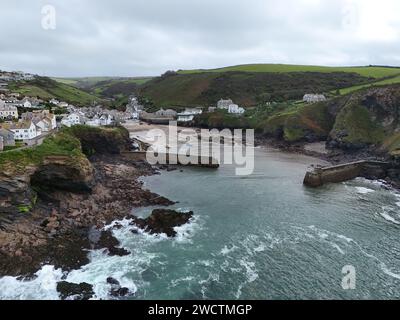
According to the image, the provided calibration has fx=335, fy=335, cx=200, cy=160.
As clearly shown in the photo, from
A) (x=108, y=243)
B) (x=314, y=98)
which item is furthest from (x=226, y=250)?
(x=314, y=98)

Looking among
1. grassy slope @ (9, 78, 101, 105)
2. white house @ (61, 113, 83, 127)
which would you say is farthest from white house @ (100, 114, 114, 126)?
grassy slope @ (9, 78, 101, 105)

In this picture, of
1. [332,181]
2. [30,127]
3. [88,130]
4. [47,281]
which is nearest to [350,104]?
[332,181]

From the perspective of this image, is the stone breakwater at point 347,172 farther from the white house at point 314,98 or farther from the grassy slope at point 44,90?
the grassy slope at point 44,90

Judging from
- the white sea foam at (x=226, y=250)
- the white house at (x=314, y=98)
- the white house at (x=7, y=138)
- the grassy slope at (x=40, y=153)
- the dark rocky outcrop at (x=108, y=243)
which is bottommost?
the white sea foam at (x=226, y=250)

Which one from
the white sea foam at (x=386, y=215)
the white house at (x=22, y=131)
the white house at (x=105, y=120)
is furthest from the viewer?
the white house at (x=105, y=120)

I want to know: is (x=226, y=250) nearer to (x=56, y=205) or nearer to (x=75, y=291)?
(x=75, y=291)

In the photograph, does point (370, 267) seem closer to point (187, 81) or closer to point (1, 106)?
point (1, 106)

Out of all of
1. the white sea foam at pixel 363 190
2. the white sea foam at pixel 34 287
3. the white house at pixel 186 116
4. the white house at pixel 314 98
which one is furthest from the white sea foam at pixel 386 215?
the white house at pixel 186 116
